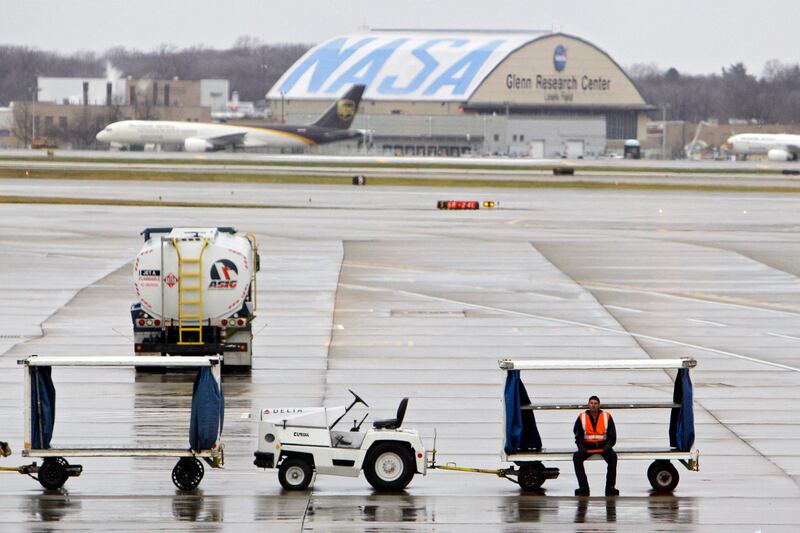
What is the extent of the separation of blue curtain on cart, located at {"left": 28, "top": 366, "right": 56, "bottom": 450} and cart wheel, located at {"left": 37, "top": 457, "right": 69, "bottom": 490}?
0.30m

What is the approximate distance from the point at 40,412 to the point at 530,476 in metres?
8.22

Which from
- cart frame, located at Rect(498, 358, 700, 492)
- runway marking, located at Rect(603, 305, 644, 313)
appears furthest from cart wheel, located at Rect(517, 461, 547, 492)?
runway marking, located at Rect(603, 305, 644, 313)

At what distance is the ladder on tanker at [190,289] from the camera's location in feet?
107

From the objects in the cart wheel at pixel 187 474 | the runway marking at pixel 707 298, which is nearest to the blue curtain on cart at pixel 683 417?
the cart wheel at pixel 187 474

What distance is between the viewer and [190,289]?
32656 millimetres

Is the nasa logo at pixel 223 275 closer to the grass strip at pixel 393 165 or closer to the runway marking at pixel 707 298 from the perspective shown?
the runway marking at pixel 707 298

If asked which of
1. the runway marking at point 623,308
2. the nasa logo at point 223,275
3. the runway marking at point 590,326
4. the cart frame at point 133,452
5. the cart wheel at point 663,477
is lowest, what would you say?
the runway marking at point 590,326

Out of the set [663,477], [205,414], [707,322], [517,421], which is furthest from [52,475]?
[707,322]

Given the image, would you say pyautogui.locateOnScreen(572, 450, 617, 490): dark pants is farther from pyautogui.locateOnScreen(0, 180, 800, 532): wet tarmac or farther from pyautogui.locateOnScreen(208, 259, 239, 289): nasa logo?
pyautogui.locateOnScreen(208, 259, 239, 289): nasa logo

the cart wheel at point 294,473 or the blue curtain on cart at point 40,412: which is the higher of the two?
the blue curtain on cart at point 40,412

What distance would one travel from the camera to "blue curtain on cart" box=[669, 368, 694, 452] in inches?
884

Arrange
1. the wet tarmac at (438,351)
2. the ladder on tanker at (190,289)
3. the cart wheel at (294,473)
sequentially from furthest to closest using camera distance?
the ladder on tanker at (190,289), the cart wheel at (294,473), the wet tarmac at (438,351)

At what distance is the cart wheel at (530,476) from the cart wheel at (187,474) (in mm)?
5343

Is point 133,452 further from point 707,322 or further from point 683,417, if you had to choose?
point 707,322
